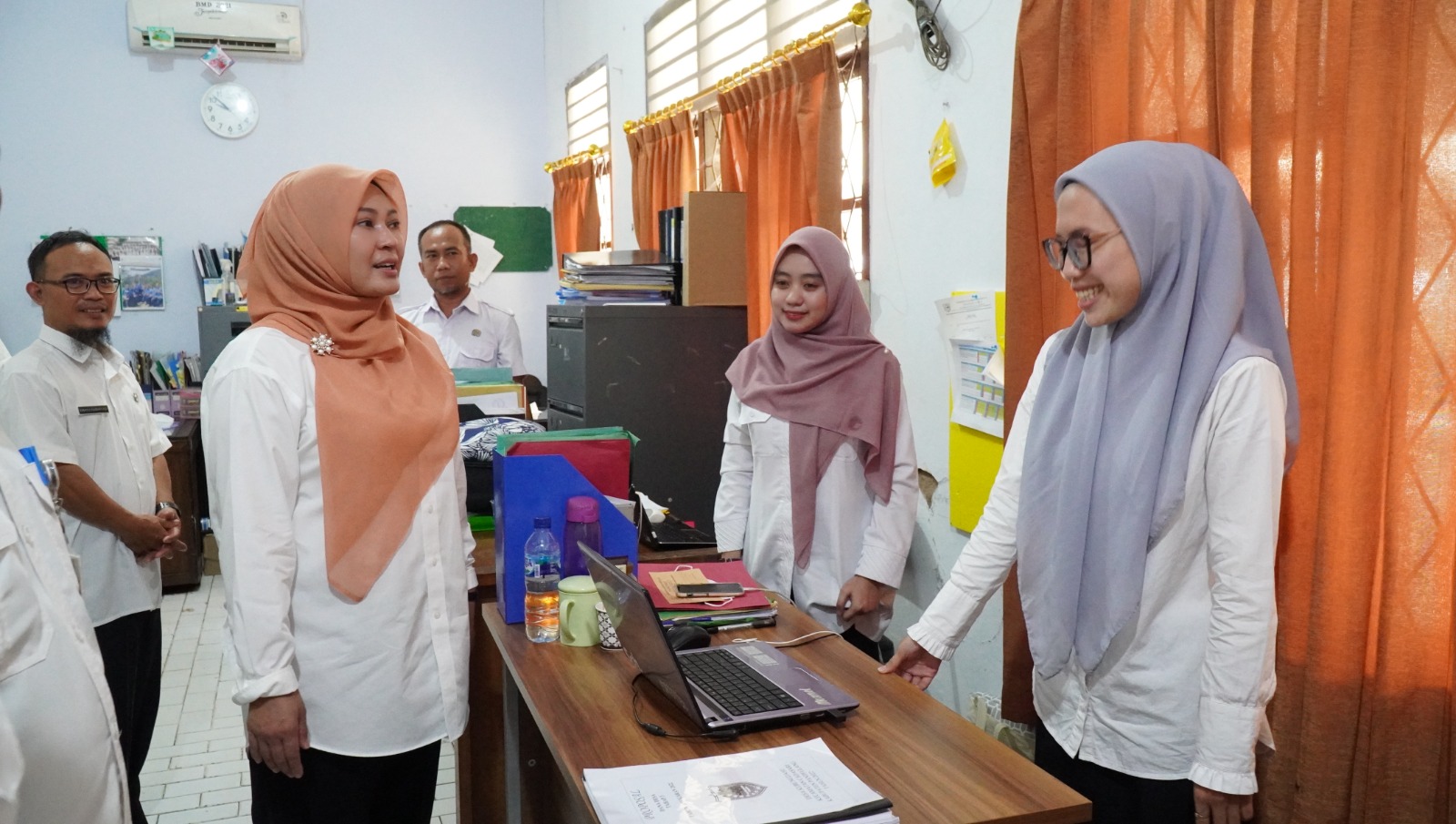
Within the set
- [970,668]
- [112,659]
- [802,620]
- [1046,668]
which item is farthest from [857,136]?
[112,659]

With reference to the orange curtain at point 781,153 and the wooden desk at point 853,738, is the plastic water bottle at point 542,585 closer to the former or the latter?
the wooden desk at point 853,738

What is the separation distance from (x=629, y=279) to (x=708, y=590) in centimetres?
199

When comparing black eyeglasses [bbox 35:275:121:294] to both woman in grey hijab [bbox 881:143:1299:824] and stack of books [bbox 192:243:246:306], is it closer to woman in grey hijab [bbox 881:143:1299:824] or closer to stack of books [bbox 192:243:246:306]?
woman in grey hijab [bbox 881:143:1299:824]

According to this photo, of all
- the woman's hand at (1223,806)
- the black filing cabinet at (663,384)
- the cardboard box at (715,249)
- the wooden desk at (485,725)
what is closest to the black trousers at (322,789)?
the wooden desk at (485,725)

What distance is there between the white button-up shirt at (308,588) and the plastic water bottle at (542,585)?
140 mm

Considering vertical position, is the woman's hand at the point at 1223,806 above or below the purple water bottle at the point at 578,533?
below

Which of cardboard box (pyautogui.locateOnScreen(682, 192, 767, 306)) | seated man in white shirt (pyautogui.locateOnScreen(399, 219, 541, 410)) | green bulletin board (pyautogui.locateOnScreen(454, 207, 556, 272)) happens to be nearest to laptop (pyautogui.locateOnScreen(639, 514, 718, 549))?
cardboard box (pyautogui.locateOnScreen(682, 192, 767, 306))

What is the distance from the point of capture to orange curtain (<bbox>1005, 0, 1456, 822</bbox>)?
1.46 meters

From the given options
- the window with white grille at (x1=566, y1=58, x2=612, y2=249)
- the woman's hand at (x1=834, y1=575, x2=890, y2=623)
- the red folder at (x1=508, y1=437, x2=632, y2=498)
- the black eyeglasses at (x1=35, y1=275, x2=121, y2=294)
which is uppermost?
the window with white grille at (x1=566, y1=58, x2=612, y2=249)

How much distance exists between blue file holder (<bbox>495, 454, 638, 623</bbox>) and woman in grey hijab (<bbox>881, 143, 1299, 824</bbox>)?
58 centimetres

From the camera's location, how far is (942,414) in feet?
9.17

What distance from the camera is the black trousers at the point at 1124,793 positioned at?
4.71 ft

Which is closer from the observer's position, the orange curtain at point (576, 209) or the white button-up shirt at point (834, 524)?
the white button-up shirt at point (834, 524)

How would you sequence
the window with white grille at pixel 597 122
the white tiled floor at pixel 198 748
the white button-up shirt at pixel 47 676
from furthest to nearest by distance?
the window with white grille at pixel 597 122 → the white tiled floor at pixel 198 748 → the white button-up shirt at pixel 47 676
